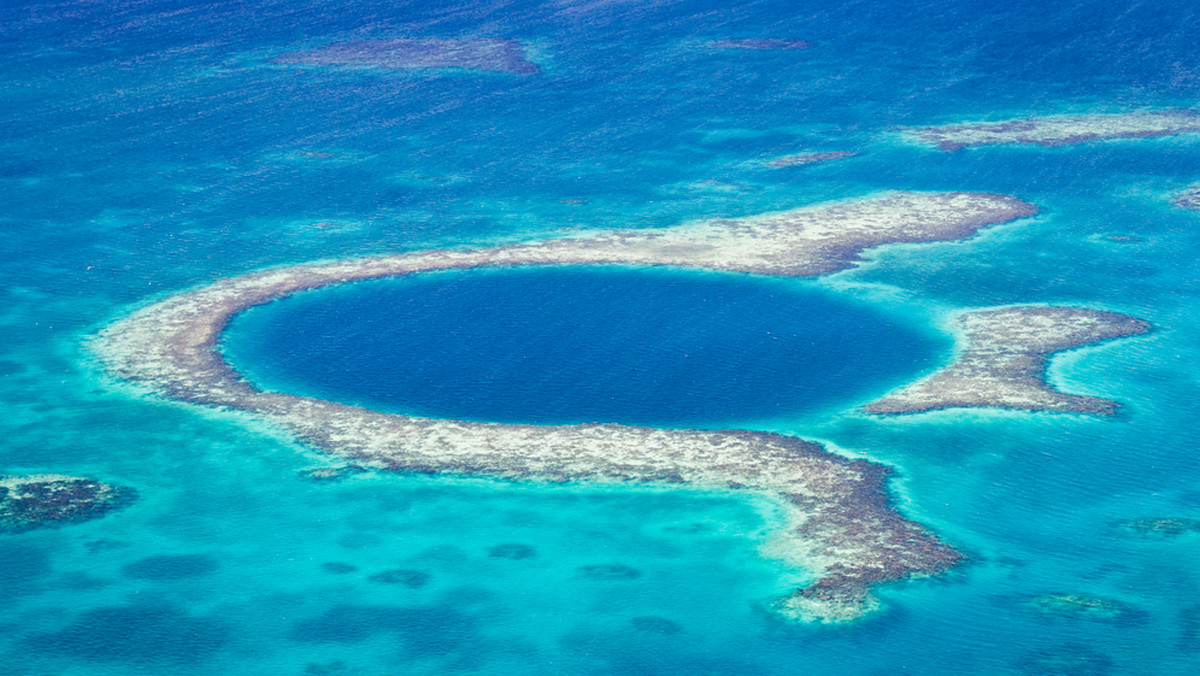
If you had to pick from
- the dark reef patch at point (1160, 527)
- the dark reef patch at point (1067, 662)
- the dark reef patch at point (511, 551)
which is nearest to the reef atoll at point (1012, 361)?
the dark reef patch at point (1160, 527)

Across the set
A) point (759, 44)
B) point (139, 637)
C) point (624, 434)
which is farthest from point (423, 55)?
point (139, 637)

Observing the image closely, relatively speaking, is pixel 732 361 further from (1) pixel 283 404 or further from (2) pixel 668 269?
(1) pixel 283 404

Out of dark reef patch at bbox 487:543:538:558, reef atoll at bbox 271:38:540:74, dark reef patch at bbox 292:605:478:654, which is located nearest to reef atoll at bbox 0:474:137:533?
dark reef patch at bbox 292:605:478:654

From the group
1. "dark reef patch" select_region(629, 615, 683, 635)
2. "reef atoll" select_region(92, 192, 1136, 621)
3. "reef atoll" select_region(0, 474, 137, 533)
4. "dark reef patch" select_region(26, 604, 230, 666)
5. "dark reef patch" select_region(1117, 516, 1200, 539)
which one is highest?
"reef atoll" select_region(92, 192, 1136, 621)

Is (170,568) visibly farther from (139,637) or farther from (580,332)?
(580,332)

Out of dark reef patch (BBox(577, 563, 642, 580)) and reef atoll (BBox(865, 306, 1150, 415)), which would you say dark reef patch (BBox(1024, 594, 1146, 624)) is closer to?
dark reef patch (BBox(577, 563, 642, 580))

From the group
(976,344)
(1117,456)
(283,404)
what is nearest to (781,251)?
(976,344)
